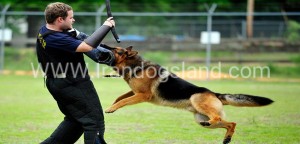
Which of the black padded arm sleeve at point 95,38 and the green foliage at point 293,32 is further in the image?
the green foliage at point 293,32

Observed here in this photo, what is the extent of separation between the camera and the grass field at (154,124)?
24.1ft

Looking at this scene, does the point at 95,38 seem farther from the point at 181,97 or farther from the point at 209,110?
the point at 209,110

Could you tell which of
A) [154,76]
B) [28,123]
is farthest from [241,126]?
[28,123]

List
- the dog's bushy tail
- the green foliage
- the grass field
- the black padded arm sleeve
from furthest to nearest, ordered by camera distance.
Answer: the green foliage < the grass field < the dog's bushy tail < the black padded arm sleeve

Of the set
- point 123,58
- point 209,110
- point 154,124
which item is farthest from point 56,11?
point 154,124

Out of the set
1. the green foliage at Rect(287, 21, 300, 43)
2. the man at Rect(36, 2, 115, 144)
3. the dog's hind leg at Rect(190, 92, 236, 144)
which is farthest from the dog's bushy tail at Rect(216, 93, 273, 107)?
the green foliage at Rect(287, 21, 300, 43)

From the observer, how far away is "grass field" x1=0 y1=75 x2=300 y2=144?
735 centimetres

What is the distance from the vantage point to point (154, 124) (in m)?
8.91

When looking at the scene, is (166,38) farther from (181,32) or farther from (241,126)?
(241,126)

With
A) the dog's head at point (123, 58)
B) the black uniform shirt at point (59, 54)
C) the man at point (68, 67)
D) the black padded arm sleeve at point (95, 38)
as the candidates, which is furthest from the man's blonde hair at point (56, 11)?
the dog's head at point (123, 58)

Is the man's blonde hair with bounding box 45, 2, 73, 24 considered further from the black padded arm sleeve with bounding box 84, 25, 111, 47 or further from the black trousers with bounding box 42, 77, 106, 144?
the black trousers with bounding box 42, 77, 106, 144

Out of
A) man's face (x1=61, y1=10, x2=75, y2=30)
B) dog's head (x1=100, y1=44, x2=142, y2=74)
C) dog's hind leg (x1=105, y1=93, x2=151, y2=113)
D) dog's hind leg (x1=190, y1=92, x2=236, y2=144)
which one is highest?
man's face (x1=61, y1=10, x2=75, y2=30)

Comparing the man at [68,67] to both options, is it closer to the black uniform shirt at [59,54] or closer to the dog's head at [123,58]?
the black uniform shirt at [59,54]

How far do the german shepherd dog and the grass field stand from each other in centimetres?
48
